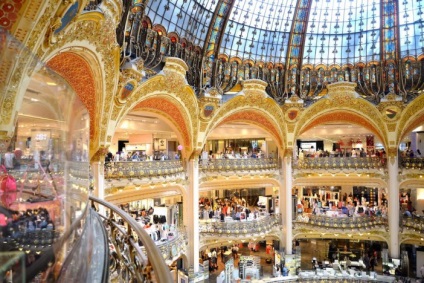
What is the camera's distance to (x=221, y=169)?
Answer: 2491cm

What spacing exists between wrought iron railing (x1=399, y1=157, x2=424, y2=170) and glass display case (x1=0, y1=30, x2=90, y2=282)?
88.4ft

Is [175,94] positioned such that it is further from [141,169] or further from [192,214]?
[192,214]

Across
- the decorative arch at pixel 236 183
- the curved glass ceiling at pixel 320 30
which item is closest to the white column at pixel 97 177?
the decorative arch at pixel 236 183

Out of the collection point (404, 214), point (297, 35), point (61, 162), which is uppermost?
point (297, 35)

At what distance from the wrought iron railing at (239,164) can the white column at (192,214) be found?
1399 millimetres

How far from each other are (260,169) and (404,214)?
11.1 meters

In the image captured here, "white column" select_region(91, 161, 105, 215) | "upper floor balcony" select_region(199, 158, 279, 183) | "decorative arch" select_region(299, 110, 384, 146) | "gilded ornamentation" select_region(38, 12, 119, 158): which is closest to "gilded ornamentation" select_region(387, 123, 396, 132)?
"decorative arch" select_region(299, 110, 384, 146)

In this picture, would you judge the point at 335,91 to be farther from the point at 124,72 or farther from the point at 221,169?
the point at 124,72

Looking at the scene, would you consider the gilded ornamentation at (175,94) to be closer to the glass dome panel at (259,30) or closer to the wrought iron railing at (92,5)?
the glass dome panel at (259,30)

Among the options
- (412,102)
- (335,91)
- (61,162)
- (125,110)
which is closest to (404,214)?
(412,102)

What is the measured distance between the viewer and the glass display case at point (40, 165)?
9.04ft

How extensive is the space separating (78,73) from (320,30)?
19075 mm

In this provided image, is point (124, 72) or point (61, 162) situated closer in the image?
point (61, 162)

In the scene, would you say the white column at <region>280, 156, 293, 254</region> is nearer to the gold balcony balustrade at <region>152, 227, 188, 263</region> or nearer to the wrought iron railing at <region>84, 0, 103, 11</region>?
the gold balcony balustrade at <region>152, 227, 188, 263</region>
